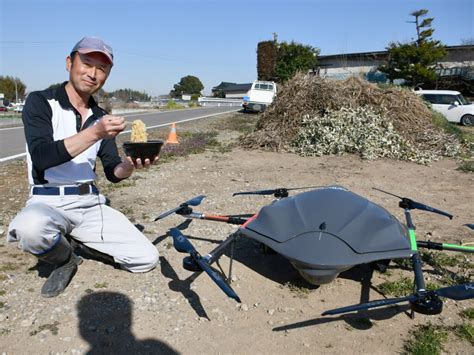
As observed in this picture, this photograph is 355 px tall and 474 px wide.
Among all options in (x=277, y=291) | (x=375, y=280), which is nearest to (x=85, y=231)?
(x=277, y=291)

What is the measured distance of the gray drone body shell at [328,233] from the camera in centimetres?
Result: 279

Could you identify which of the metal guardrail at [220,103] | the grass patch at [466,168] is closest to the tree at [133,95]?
the metal guardrail at [220,103]

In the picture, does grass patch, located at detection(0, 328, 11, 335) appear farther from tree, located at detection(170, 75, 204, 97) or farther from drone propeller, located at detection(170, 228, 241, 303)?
tree, located at detection(170, 75, 204, 97)

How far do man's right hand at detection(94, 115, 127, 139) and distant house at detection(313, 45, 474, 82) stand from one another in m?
30.0

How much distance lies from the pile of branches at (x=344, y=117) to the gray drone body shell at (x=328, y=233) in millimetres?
6960

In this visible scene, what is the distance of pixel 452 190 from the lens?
23.2 ft

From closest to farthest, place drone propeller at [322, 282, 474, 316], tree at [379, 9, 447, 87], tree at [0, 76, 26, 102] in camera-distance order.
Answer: drone propeller at [322, 282, 474, 316] < tree at [379, 9, 447, 87] < tree at [0, 76, 26, 102]

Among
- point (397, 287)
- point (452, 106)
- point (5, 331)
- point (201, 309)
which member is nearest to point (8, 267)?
point (5, 331)

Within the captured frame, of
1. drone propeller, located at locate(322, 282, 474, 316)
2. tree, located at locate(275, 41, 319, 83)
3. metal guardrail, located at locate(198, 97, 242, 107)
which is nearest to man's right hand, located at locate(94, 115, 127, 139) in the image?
drone propeller, located at locate(322, 282, 474, 316)

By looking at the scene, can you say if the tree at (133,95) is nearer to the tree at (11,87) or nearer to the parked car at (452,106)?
the tree at (11,87)

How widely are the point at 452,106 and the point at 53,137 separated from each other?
2086 centimetres

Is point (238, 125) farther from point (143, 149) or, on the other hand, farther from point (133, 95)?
point (133, 95)

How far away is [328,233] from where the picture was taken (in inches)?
114

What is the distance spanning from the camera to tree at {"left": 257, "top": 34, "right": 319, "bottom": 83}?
42.0 metres
